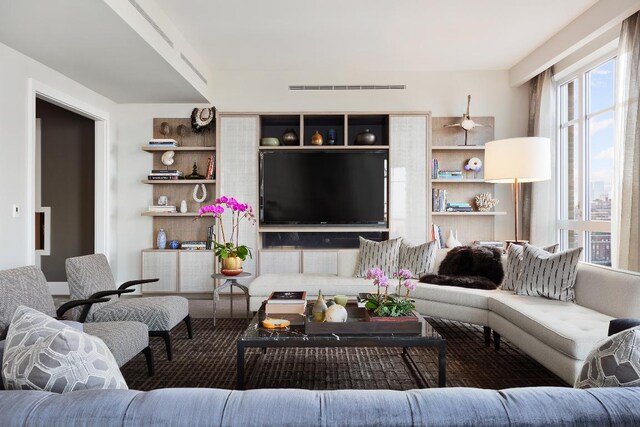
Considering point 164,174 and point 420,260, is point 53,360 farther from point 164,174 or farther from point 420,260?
point 164,174

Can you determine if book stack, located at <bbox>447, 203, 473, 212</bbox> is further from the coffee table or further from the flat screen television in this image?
the coffee table

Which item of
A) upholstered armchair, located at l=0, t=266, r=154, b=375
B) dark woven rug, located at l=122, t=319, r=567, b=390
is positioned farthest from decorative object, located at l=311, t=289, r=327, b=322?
upholstered armchair, located at l=0, t=266, r=154, b=375

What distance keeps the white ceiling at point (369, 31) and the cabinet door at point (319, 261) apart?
236cm

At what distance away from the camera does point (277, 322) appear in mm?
2576

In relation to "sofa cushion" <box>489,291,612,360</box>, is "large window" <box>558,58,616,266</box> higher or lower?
higher

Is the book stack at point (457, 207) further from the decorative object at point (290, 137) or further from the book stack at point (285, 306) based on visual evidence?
the book stack at point (285, 306)

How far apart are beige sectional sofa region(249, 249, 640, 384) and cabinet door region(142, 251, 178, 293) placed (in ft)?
5.33

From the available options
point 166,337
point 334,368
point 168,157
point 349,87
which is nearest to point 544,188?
point 349,87

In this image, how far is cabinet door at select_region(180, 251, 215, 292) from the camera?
5363 mm

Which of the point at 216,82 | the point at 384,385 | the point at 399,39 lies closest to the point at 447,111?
the point at 399,39

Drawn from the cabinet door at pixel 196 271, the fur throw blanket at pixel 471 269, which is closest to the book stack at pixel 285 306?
the fur throw blanket at pixel 471 269

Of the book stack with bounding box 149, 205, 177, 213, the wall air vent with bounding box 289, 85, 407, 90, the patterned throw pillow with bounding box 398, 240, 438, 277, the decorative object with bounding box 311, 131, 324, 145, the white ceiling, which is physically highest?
the white ceiling

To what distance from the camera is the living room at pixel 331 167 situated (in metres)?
2.94

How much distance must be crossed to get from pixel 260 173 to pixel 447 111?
8.32 ft
